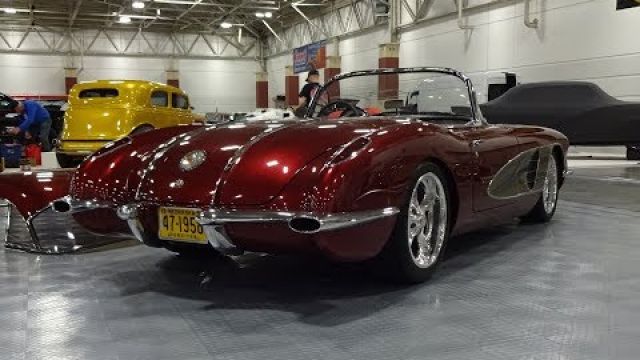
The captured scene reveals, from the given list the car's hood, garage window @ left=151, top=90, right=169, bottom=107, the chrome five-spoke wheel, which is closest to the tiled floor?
the chrome five-spoke wheel

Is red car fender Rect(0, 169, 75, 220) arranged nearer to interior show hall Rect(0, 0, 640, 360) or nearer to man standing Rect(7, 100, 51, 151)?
interior show hall Rect(0, 0, 640, 360)

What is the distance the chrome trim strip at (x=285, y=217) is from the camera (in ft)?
8.24

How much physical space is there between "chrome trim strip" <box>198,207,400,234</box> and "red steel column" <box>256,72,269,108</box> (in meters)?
30.3

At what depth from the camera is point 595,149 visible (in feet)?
47.0

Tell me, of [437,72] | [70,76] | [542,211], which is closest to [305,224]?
[437,72]

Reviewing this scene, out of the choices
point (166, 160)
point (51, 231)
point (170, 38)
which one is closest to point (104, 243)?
point (51, 231)

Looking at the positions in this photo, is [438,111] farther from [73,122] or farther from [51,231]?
[73,122]

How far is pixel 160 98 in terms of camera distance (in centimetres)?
1157

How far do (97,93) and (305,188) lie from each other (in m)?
9.41

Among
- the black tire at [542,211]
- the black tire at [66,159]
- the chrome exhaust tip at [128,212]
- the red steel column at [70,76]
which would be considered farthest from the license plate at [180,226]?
the red steel column at [70,76]

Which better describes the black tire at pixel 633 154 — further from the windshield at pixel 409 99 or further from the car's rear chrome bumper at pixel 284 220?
the car's rear chrome bumper at pixel 284 220

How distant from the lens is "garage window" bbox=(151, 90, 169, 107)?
37.2ft

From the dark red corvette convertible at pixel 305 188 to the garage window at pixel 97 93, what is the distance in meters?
7.99

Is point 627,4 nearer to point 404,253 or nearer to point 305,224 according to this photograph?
point 404,253
